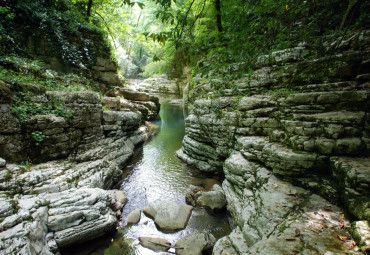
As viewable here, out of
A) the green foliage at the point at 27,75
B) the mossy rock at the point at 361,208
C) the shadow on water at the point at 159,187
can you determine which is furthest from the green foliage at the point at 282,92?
the green foliage at the point at 27,75

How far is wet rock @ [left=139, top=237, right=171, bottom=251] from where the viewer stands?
15.5 feet

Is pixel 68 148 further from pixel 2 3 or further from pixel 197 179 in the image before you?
pixel 2 3

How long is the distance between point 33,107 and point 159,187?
20.6 ft

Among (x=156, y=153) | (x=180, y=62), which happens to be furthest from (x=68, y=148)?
(x=180, y=62)

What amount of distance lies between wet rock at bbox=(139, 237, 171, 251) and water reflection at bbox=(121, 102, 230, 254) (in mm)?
123

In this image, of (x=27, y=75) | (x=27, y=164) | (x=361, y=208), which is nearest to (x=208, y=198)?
(x=361, y=208)

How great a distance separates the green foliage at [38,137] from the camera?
634 centimetres

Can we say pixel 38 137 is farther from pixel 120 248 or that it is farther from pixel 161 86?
pixel 161 86

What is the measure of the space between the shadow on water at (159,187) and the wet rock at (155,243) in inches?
4.7

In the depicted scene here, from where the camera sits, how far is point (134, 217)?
18.8 ft

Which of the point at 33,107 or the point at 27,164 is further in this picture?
the point at 33,107

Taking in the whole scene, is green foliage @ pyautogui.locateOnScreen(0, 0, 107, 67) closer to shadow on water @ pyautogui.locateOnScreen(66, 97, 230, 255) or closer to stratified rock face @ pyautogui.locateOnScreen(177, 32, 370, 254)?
shadow on water @ pyautogui.locateOnScreen(66, 97, 230, 255)

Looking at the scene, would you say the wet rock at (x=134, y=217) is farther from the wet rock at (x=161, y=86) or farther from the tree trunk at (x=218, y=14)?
the wet rock at (x=161, y=86)

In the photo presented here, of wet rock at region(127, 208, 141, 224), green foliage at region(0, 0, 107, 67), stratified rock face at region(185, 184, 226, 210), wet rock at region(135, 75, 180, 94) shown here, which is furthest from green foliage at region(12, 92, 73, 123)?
wet rock at region(135, 75, 180, 94)
